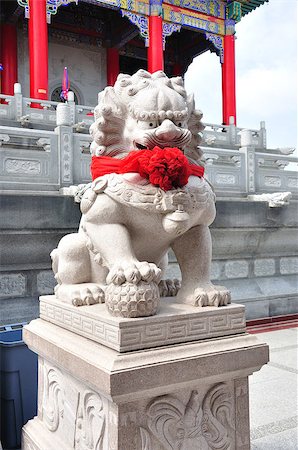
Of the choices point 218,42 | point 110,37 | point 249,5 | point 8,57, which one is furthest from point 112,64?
point 249,5

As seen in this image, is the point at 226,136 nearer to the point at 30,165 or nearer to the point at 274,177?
the point at 274,177

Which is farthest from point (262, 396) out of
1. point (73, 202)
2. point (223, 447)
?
point (73, 202)

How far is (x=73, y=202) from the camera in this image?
3348mm

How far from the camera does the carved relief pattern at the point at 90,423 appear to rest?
139cm

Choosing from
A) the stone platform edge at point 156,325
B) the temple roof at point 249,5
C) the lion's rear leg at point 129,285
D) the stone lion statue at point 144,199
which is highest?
the temple roof at point 249,5

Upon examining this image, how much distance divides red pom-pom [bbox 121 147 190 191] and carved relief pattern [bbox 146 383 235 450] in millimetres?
758

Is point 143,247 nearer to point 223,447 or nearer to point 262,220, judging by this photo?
point 223,447

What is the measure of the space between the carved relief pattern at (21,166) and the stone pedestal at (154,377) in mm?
2573

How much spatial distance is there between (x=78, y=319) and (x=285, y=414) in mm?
1509

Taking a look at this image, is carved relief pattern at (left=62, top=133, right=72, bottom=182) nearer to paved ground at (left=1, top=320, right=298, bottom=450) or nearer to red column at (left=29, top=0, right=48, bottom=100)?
paved ground at (left=1, top=320, right=298, bottom=450)

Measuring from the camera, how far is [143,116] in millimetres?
1499

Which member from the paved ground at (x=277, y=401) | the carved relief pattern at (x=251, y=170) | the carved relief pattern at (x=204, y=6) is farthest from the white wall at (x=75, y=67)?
the paved ground at (x=277, y=401)

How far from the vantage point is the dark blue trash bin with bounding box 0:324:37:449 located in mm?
2113

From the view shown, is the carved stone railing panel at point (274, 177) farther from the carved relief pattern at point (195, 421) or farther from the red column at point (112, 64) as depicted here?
the red column at point (112, 64)
